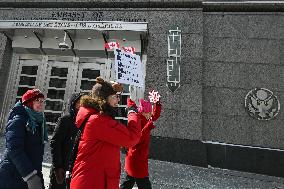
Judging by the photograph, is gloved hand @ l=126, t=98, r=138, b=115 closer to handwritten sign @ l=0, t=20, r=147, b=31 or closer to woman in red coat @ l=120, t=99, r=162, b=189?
woman in red coat @ l=120, t=99, r=162, b=189

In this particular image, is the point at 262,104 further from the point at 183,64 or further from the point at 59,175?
the point at 59,175

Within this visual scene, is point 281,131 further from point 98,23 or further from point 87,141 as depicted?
point 87,141

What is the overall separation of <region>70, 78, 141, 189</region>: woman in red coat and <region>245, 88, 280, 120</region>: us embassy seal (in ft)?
22.1

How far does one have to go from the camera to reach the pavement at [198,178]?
17.9 ft

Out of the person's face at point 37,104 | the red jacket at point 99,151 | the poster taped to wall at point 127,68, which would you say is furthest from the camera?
the poster taped to wall at point 127,68

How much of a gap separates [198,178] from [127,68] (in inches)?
152

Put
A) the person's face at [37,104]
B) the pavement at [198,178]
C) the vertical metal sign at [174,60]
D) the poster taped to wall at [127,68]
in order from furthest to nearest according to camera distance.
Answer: the vertical metal sign at [174,60] → the pavement at [198,178] → the poster taped to wall at [127,68] → the person's face at [37,104]

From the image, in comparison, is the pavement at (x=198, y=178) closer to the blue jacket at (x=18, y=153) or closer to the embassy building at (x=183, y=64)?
the embassy building at (x=183, y=64)

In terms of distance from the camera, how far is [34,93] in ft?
9.22

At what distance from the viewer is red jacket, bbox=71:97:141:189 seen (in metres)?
2.14

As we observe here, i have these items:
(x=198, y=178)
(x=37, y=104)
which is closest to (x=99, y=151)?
(x=37, y=104)

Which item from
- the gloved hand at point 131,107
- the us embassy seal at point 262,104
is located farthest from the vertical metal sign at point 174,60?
the gloved hand at point 131,107

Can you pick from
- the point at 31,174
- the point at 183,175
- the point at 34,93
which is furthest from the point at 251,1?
the point at 31,174

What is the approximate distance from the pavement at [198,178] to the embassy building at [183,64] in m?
0.43
